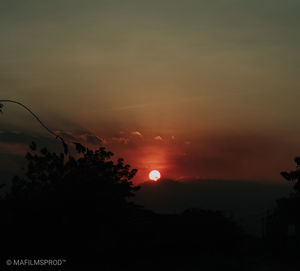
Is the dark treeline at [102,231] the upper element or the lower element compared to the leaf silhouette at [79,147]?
lower

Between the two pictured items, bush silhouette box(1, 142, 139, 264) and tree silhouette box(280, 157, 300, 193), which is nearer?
bush silhouette box(1, 142, 139, 264)

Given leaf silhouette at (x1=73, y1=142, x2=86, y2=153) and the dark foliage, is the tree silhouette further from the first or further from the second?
leaf silhouette at (x1=73, y1=142, x2=86, y2=153)

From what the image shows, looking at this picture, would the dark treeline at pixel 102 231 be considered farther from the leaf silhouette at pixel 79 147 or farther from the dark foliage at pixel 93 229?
the leaf silhouette at pixel 79 147

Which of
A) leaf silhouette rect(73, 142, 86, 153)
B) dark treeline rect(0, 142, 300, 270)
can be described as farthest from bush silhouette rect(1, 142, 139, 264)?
leaf silhouette rect(73, 142, 86, 153)

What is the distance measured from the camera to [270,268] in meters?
25.9

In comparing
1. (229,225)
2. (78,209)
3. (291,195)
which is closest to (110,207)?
(78,209)

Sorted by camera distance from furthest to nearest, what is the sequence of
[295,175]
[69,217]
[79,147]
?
[295,175], [69,217], [79,147]

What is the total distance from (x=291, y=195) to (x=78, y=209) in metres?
37.1

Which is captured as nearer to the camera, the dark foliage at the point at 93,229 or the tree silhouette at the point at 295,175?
the dark foliage at the point at 93,229

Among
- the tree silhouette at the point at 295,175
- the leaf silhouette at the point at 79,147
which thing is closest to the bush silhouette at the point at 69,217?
the leaf silhouette at the point at 79,147

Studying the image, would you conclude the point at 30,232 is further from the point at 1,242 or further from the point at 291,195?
the point at 291,195

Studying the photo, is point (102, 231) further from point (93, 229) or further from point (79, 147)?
point (79, 147)

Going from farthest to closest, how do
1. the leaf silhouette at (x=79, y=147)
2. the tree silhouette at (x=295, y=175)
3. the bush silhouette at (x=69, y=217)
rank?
the tree silhouette at (x=295, y=175)
the bush silhouette at (x=69, y=217)
the leaf silhouette at (x=79, y=147)

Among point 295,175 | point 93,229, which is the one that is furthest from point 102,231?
point 295,175
